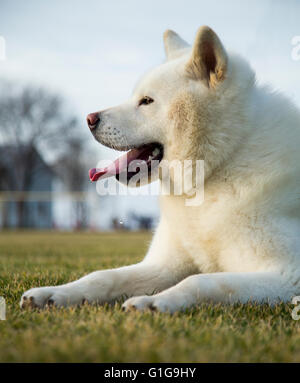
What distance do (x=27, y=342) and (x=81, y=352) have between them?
0.23 metres

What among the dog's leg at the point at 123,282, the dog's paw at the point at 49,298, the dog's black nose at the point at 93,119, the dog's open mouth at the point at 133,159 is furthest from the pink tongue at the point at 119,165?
the dog's paw at the point at 49,298

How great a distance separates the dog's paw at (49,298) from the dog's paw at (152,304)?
419 millimetres

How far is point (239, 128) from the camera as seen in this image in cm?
267

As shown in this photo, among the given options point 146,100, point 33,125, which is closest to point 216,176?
point 146,100

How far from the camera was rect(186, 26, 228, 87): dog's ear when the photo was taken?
2635mm

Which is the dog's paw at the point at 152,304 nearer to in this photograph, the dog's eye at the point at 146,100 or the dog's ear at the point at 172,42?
the dog's eye at the point at 146,100

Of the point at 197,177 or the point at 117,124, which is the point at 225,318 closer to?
the point at 197,177

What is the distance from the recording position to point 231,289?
223 cm

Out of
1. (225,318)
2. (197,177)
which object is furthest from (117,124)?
(225,318)

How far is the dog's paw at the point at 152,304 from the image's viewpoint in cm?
194

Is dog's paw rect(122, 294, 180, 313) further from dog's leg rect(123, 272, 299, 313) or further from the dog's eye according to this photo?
the dog's eye

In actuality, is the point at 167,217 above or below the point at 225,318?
above

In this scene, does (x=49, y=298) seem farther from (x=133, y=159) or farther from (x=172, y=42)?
(x=172, y=42)
